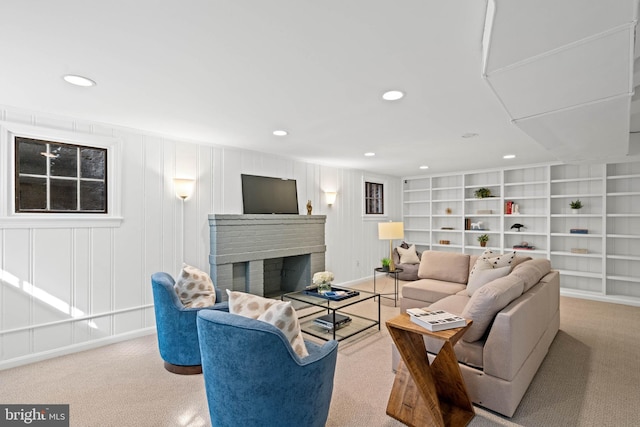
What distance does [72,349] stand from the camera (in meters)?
3.25

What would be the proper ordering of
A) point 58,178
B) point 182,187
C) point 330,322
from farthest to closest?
point 182,187, point 330,322, point 58,178

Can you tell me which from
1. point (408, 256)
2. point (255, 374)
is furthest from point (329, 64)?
point (408, 256)

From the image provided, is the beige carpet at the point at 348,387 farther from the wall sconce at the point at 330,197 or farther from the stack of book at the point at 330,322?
the wall sconce at the point at 330,197

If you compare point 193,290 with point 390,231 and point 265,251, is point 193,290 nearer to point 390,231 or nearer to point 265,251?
point 265,251

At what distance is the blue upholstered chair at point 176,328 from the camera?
2.71m

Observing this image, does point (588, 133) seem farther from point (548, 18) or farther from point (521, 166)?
point (521, 166)

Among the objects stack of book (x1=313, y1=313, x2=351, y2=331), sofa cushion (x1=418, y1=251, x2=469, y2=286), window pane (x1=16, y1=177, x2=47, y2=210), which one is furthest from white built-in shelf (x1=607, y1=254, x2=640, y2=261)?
window pane (x1=16, y1=177, x2=47, y2=210)

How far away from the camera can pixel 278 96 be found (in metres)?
2.67

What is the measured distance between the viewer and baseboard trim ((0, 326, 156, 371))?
2.95 metres

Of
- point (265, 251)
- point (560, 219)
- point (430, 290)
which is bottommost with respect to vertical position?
point (430, 290)

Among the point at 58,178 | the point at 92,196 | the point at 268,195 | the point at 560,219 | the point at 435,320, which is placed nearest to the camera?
the point at 435,320

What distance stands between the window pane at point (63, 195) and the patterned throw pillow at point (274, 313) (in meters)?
2.42

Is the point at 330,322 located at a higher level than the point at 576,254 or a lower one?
lower

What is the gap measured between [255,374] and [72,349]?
2.74m
